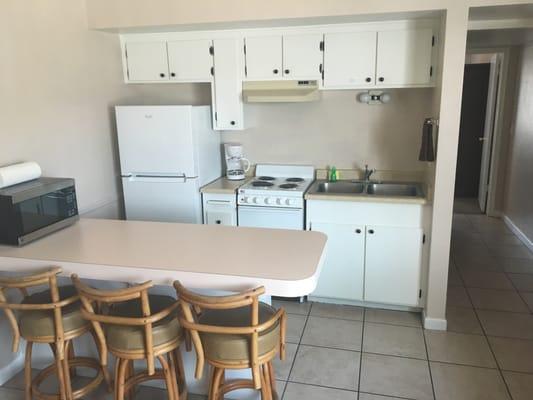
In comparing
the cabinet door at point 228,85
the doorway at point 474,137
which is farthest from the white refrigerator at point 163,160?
the doorway at point 474,137

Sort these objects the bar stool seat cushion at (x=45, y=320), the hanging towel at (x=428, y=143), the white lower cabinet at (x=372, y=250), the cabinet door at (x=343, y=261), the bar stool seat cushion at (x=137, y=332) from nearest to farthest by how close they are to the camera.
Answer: the bar stool seat cushion at (x=137, y=332) < the bar stool seat cushion at (x=45, y=320) < the hanging towel at (x=428, y=143) < the white lower cabinet at (x=372, y=250) < the cabinet door at (x=343, y=261)

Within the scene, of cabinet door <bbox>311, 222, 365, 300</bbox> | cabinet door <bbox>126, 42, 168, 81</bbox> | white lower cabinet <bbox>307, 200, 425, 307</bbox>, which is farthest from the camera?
cabinet door <bbox>126, 42, 168, 81</bbox>

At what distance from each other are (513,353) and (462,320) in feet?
1.51

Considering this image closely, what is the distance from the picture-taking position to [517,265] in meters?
4.34

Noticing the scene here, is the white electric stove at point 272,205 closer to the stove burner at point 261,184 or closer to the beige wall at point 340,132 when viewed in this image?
the stove burner at point 261,184

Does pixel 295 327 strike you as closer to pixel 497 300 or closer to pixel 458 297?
pixel 458 297

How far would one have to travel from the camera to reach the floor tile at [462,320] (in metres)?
3.20

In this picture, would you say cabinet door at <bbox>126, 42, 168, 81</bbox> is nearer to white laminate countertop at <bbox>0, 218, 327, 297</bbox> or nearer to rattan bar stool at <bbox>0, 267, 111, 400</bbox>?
white laminate countertop at <bbox>0, 218, 327, 297</bbox>

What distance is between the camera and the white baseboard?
15.7 feet

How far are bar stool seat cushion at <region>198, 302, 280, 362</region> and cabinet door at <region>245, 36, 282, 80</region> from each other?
210 cm

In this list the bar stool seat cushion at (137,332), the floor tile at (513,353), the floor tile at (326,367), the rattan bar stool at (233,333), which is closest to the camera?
the rattan bar stool at (233,333)

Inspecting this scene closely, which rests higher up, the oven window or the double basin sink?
the oven window

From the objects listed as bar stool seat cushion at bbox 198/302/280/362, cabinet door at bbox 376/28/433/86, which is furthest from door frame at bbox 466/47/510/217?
bar stool seat cushion at bbox 198/302/280/362

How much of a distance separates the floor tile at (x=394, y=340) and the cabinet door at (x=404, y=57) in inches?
71.3
